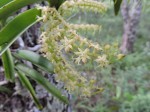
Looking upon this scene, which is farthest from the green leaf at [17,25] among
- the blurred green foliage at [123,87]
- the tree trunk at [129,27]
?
the tree trunk at [129,27]

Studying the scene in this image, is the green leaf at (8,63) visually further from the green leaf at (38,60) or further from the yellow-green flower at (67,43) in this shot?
the yellow-green flower at (67,43)

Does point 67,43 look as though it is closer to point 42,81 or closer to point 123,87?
point 42,81

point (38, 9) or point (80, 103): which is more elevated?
point (38, 9)

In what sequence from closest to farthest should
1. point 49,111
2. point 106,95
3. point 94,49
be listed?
point 94,49
point 49,111
point 106,95

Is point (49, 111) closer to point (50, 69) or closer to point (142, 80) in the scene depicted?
point (50, 69)

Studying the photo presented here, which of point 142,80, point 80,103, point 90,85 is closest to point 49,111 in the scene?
point 90,85
